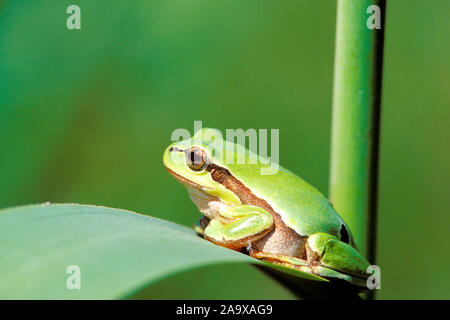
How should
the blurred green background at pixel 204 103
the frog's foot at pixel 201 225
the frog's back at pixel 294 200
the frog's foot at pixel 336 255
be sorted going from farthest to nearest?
the blurred green background at pixel 204 103, the frog's foot at pixel 201 225, the frog's back at pixel 294 200, the frog's foot at pixel 336 255

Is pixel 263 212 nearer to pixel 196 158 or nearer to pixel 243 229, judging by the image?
pixel 243 229

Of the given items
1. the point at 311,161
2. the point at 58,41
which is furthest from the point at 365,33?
the point at 58,41

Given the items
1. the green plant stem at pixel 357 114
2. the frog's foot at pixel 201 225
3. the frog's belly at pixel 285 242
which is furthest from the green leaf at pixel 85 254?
the frog's foot at pixel 201 225

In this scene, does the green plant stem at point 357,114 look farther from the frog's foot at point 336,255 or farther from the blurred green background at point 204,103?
the blurred green background at point 204,103

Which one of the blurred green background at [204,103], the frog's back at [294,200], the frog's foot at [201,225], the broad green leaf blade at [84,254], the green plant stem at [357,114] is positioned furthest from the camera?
Answer: the blurred green background at [204,103]

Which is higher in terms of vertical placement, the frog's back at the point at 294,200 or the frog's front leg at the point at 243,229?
the frog's back at the point at 294,200

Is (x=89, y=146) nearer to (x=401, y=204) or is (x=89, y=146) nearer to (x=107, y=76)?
(x=107, y=76)

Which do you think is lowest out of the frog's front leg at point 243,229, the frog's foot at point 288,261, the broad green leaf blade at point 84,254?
the frog's foot at point 288,261

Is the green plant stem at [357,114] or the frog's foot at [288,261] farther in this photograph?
Answer: the frog's foot at [288,261]
